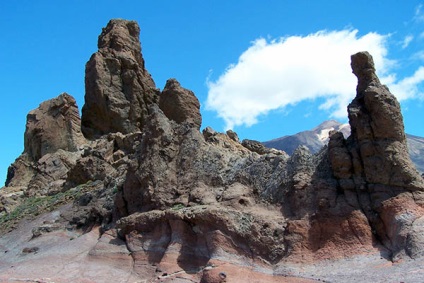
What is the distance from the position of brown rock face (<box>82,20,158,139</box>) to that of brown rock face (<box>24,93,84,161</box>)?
141 cm

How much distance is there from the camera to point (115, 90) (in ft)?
135

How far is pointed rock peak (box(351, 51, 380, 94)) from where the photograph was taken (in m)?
18.7

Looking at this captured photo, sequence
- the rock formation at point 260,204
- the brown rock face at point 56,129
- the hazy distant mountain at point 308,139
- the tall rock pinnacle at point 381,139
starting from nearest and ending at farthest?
the rock formation at point 260,204
the tall rock pinnacle at point 381,139
the brown rock face at point 56,129
the hazy distant mountain at point 308,139

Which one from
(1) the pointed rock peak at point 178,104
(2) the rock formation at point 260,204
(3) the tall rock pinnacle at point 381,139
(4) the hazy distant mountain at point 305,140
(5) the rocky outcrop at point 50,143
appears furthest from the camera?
(4) the hazy distant mountain at point 305,140

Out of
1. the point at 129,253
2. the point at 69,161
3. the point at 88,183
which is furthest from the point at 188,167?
the point at 69,161

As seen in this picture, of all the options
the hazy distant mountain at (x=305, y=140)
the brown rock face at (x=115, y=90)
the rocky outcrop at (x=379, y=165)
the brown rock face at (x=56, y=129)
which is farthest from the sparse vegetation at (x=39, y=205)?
the hazy distant mountain at (x=305, y=140)

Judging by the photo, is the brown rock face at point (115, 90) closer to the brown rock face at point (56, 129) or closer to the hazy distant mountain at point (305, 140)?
the brown rock face at point (56, 129)

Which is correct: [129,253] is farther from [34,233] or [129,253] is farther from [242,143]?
[242,143]

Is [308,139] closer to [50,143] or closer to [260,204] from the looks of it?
[50,143]

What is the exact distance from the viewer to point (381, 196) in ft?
54.7

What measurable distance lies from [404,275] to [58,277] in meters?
11.3

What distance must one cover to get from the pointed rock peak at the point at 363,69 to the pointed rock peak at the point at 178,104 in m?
13.2

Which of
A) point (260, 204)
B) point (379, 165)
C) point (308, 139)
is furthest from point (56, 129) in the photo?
point (308, 139)

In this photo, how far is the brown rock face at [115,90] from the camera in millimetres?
40562
